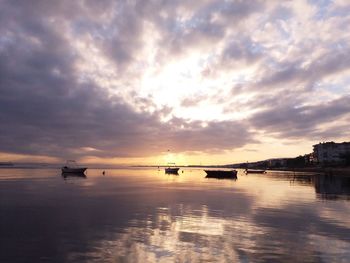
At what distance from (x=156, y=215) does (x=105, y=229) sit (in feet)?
27.5

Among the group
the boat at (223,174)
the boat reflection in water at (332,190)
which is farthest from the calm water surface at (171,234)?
the boat at (223,174)

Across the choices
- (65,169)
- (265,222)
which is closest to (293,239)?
(265,222)

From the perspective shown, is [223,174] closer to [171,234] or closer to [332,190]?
[332,190]

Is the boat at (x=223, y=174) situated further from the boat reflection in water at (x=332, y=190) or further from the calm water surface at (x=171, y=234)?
the calm water surface at (x=171, y=234)

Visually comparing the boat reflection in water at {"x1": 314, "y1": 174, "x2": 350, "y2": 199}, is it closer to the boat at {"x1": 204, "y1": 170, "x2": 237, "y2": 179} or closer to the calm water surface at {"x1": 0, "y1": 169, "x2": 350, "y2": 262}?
the calm water surface at {"x1": 0, "y1": 169, "x2": 350, "y2": 262}

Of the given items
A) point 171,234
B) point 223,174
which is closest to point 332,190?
point 171,234

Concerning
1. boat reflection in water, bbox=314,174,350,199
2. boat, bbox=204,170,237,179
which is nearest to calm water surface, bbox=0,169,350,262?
boat reflection in water, bbox=314,174,350,199

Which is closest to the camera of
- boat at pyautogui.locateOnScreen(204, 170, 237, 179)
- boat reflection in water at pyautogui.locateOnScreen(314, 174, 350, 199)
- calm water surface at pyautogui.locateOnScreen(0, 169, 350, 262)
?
calm water surface at pyautogui.locateOnScreen(0, 169, 350, 262)

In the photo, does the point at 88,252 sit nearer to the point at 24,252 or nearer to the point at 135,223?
the point at 24,252

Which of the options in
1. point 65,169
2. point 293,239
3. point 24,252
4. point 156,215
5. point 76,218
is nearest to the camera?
point 24,252

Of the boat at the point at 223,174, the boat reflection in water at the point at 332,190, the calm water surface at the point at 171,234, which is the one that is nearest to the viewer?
the calm water surface at the point at 171,234

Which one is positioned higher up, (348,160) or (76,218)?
(348,160)

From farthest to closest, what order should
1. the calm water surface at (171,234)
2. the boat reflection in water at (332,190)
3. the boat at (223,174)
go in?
the boat at (223,174), the boat reflection in water at (332,190), the calm water surface at (171,234)

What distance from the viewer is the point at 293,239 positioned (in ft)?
78.5
